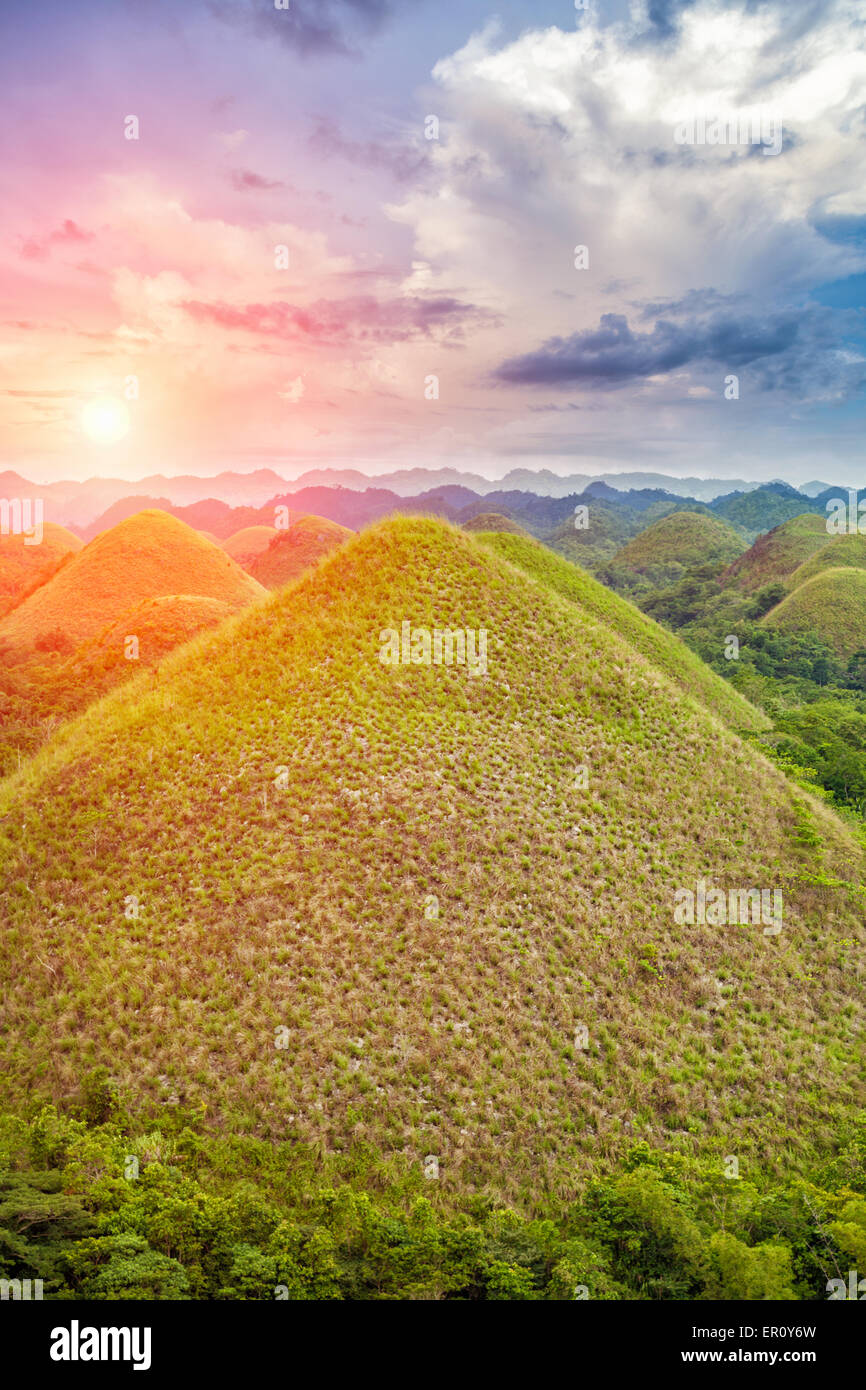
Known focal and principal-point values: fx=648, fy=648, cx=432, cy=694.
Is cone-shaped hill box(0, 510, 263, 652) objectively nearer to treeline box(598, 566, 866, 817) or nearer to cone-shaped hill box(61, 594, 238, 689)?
cone-shaped hill box(61, 594, 238, 689)

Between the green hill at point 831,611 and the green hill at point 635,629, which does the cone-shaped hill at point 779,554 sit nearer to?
the green hill at point 831,611

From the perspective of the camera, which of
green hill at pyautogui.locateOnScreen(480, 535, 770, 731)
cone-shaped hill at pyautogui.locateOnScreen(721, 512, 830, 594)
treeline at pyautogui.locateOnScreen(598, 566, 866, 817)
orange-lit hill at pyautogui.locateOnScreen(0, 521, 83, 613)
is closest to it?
treeline at pyautogui.locateOnScreen(598, 566, 866, 817)

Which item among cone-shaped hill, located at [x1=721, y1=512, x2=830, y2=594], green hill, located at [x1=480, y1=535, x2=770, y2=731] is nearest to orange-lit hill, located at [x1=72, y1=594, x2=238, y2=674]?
green hill, located at [x1=480, y1=535, x2=770, y2=731]

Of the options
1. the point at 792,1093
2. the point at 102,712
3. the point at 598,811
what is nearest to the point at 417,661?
the point at 598,811

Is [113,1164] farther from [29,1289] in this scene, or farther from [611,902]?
[611,902]

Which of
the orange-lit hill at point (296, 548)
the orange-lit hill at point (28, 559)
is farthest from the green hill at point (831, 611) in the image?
the orange-lit hill at point (28, 559)

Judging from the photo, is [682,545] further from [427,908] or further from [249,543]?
[427,908]

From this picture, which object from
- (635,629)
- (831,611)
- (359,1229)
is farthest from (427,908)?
(831,611)
